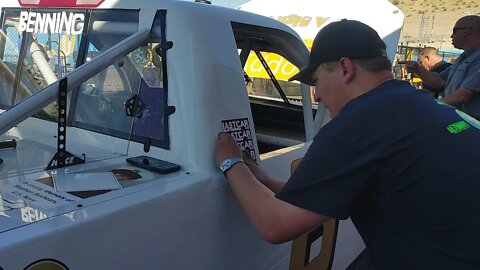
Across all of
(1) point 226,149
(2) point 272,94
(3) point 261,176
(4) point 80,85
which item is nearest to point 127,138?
(4) point 80,85

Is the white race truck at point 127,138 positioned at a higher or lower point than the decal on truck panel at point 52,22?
lower

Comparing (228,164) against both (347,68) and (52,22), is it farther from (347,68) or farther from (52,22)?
(52,22)

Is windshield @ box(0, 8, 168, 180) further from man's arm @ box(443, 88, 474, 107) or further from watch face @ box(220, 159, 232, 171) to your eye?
man's arm @ box(443, 88, 474, 107)

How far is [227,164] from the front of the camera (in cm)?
172

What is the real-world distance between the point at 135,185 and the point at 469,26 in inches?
151

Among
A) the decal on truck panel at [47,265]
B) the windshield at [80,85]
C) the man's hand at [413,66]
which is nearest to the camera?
the decal on truck panel at [47,265]

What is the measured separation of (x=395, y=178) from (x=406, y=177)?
1.2 inches

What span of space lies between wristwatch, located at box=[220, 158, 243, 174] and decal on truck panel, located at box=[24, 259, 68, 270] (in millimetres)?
687

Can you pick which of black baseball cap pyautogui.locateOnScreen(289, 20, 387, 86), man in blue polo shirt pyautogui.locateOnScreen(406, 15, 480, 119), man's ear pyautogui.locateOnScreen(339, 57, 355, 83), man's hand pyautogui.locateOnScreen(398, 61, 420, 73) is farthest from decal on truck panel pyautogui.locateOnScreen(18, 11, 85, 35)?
man's hand pyautogui.locateOnScreen(398, 61, 420, 73)

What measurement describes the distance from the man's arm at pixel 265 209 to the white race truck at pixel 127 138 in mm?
82

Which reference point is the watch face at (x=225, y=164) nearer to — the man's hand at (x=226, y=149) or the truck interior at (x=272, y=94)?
the man's hand at (x=226, y=149)

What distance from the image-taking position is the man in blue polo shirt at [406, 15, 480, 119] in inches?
156

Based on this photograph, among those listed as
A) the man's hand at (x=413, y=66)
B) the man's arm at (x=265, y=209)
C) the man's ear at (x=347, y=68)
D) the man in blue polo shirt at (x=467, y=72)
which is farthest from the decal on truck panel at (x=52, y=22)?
the man's hand at (x=413, y=66)

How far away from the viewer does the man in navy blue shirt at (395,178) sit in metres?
1.33
